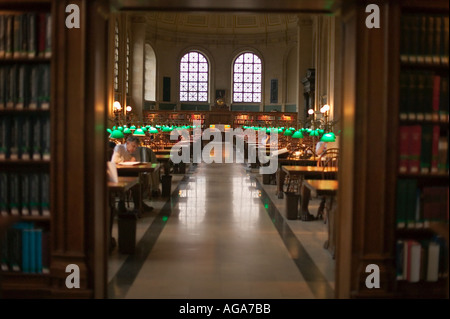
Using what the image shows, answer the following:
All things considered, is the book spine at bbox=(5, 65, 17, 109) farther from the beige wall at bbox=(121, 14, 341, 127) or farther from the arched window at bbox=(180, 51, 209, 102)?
the arched window at bbox=(180, 51, 209, 102)

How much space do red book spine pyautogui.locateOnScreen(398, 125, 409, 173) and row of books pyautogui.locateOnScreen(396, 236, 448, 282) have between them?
534mm

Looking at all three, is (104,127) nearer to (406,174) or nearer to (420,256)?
(406,174)

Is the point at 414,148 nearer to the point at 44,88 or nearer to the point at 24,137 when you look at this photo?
the point at 44,88

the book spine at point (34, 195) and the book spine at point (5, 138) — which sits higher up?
the book spine at point (5, 138)

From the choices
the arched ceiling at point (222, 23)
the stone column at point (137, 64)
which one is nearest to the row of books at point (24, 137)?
the stone column at point (137, 64)

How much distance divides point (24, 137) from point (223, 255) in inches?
101

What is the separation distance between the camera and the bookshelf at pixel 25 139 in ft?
12.1

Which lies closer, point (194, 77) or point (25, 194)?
point (25, 194)

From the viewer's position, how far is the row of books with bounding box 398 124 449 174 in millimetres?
3680

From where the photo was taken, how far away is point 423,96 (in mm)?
3688

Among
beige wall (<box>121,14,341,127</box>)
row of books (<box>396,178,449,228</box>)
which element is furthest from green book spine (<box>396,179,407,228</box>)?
beige wall (<box>121,14,341,127</box>)

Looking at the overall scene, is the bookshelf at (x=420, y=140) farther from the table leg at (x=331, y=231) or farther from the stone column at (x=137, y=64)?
the stone column at (x=137, y=64)

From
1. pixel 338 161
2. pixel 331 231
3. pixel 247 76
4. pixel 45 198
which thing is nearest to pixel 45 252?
pixel 45 198

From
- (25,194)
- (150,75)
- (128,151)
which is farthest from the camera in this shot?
(150,75)
